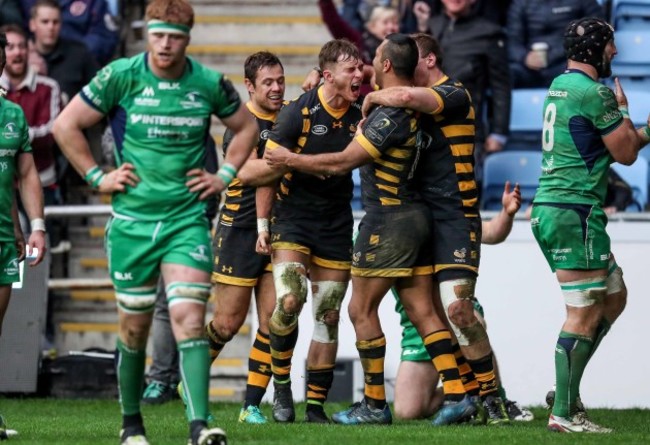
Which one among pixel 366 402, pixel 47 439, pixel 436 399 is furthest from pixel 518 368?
pixel 47 439

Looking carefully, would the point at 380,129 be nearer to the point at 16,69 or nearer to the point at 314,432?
the point at 314,432

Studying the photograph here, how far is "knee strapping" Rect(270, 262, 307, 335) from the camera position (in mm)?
9766

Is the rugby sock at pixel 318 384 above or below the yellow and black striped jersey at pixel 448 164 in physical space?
below

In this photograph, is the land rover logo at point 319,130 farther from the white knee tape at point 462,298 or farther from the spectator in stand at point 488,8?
the spectator in stand at point 488,8

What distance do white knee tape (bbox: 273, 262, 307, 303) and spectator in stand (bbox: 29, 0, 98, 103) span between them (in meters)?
5.57

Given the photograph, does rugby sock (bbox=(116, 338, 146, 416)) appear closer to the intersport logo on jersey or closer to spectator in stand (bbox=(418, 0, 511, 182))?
the intersport logo on jersey

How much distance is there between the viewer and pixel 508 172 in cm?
1480

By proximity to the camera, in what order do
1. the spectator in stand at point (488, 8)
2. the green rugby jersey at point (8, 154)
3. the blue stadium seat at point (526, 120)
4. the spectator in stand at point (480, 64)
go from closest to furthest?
the green rugby jersey at point (8, 154)
the spectator in stand at point (480, 64)
the blue stadium seat at point (526, 120)
the spectator in stand at point (488, 8)

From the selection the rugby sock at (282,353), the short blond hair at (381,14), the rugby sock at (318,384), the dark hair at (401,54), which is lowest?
the rugby sock at (318,384)

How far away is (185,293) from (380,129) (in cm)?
204

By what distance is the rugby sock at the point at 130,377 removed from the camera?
26.3 feet

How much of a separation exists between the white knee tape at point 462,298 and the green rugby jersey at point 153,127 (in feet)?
6.93

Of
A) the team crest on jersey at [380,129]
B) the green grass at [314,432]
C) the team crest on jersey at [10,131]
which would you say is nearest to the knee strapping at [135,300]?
the green grass at [314,432]

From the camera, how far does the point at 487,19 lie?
50.2 feet
